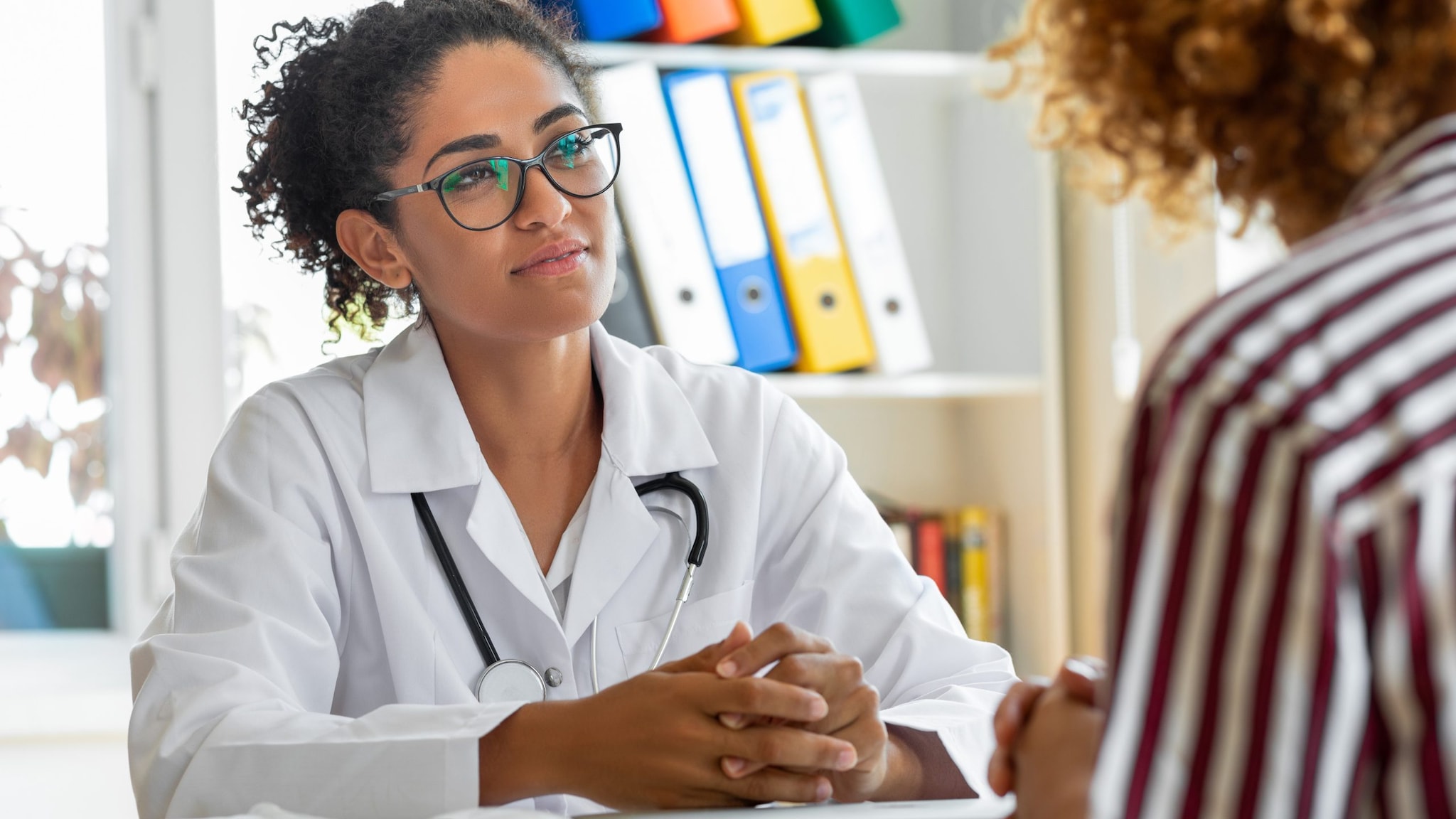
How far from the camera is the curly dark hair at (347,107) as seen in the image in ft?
4.99

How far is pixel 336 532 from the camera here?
133 centimetres

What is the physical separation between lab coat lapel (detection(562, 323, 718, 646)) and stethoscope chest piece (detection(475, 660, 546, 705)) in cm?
6

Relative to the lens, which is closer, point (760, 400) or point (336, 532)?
point (336, 532)

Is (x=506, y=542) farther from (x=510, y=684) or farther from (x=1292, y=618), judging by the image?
(x=1292, y=618)

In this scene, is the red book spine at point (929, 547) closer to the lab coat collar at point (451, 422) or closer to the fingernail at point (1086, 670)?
the lab coat collar at point (451, 422)

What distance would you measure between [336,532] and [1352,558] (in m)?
1.04

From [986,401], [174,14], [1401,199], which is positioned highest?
[174,14]

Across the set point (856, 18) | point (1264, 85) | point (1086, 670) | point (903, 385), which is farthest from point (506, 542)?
point (856, 18)

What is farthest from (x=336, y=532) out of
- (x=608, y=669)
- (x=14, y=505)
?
(x=14, y=505)

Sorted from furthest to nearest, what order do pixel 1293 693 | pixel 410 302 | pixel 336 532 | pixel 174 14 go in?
pixel 174 14 → pixel 410 302 → pixel 336 532 → pixel 1293 693

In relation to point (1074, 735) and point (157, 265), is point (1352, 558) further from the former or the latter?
point (157, 265)

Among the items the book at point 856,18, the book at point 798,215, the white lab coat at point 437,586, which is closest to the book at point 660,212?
the book at point 798,215

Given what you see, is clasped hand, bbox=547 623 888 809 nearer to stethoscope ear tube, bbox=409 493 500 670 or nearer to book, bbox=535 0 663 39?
stethoscope ear tube, bbox=409 493 500 670

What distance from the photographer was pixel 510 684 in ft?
4.29
